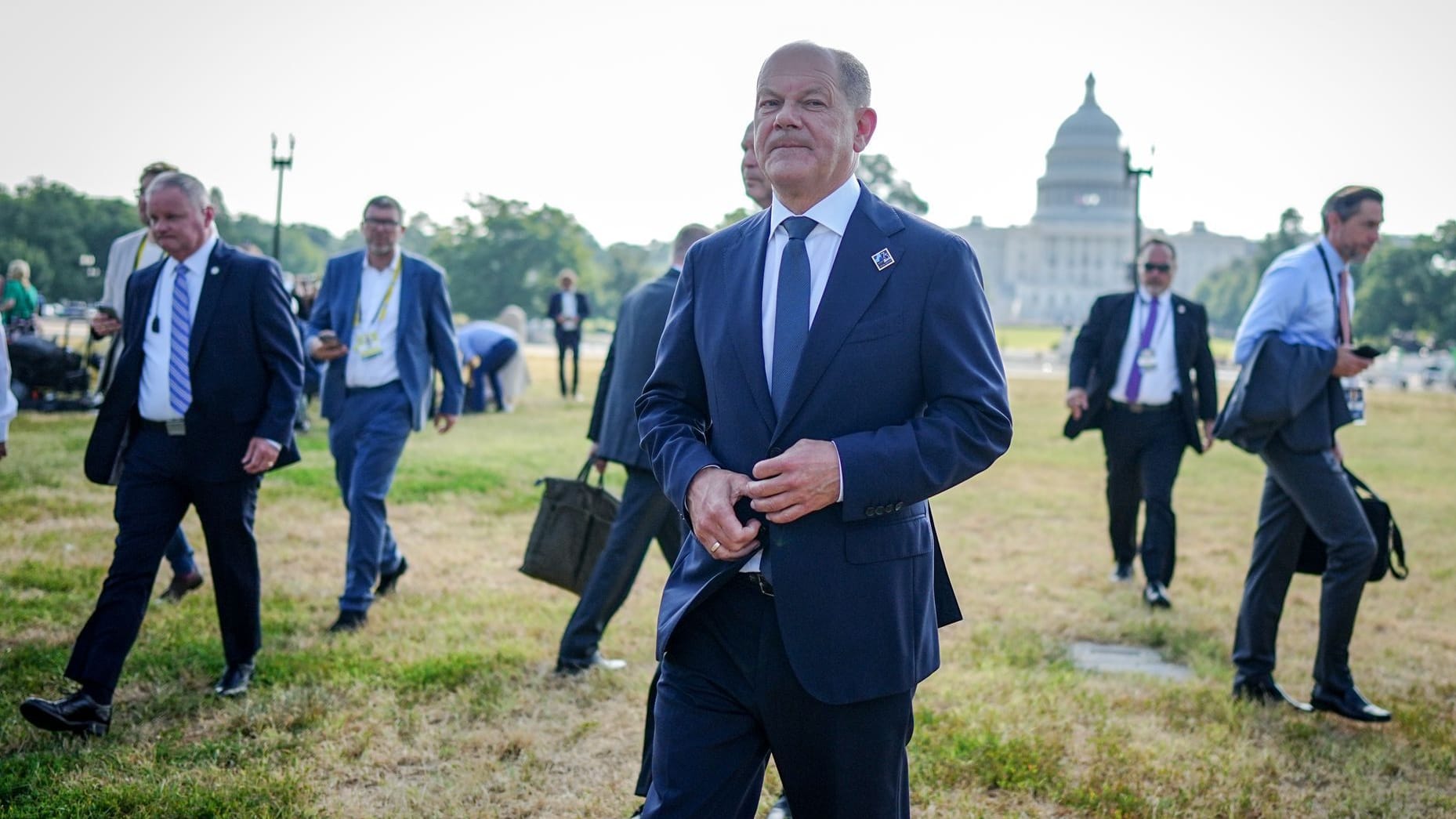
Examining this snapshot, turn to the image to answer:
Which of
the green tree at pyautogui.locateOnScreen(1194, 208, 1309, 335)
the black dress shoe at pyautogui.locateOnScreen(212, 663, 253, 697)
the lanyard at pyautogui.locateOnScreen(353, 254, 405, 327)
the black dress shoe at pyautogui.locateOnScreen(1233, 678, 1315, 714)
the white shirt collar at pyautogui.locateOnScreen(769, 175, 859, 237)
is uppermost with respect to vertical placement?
the green tree at pyautogui.locateOnScreen(1194, 208, 1309, 335)

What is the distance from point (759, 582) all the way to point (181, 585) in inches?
215

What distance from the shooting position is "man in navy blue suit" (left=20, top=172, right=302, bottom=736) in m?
4.89

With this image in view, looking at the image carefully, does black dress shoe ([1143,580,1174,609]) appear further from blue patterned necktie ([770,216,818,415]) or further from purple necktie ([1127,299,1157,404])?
blue patterned necktie ([770,216,818,415])

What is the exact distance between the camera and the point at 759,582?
2.58 metres

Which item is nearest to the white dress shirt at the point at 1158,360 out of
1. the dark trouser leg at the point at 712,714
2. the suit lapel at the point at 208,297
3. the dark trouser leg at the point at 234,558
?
the dark trouser leg at the point at 234,558

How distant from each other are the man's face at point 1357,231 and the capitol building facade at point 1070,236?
132417 millimetres

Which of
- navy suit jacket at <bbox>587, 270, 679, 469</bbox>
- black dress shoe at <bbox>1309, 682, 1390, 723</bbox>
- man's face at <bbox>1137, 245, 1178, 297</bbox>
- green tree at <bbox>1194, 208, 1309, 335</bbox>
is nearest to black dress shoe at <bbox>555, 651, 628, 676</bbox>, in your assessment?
navy suit jacket at <bbox>587, 270, 679, 469</bbox>

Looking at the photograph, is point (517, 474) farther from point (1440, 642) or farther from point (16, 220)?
point (16, 220)

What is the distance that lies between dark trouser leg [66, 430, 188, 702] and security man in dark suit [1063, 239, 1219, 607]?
19.5 ft

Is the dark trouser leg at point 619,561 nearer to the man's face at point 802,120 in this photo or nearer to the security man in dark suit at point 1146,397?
the man's face at point 802,120

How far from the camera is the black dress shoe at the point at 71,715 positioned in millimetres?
4426

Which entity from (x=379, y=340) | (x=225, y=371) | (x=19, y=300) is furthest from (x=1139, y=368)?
(x=19, y=300)

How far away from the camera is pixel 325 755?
4.52 metres

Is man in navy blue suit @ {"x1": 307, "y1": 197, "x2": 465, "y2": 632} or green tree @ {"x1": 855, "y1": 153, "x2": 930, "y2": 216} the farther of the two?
Answer: green tree @ {"x1": 855, "y1": 153, "x2": 930, "y2": 216}
